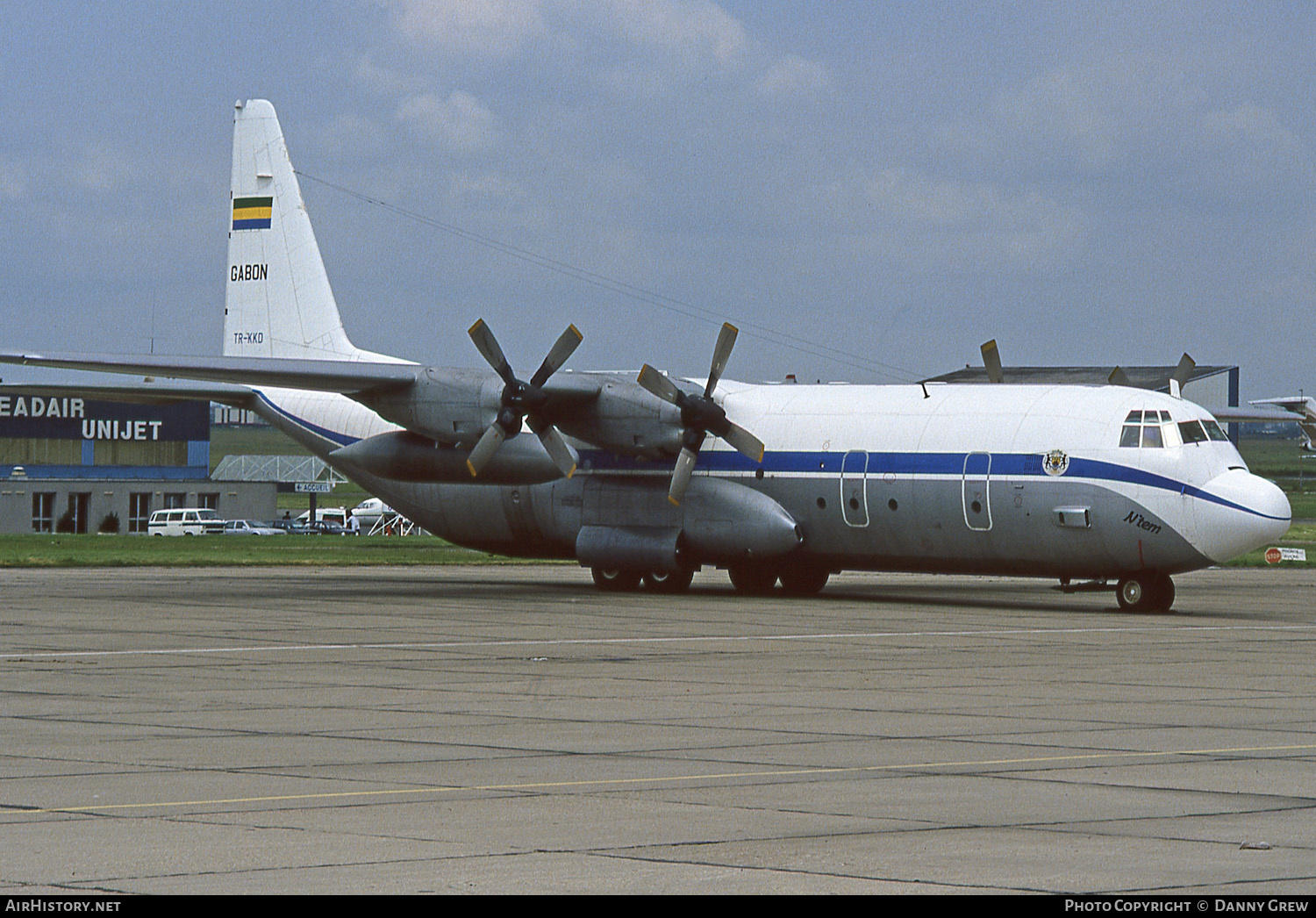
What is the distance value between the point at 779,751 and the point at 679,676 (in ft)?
18.6

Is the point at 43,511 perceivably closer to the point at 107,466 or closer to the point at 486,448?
the point at 107,466

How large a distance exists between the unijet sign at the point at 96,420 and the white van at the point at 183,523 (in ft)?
35.4

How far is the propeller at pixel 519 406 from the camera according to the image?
3203 centimetres

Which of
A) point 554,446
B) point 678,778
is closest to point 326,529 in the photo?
point 554,446

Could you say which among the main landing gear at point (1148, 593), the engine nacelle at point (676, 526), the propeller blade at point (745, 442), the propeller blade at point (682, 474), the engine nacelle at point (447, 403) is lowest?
the main landing gear at point (1148, 593)

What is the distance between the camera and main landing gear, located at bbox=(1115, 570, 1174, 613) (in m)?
29.5

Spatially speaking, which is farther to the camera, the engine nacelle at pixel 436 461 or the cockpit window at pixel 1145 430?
the engine nacelle at pixel 436 461

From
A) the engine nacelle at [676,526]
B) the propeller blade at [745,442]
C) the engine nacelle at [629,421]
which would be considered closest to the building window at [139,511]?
the engine nacelle at [676,526]

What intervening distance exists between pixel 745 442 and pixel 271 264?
14.1 m

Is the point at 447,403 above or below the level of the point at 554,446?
above

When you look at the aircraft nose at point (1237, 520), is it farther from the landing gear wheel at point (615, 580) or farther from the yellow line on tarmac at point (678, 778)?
the yellow line on tarmac at point (678, 778)

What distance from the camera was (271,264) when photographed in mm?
40594

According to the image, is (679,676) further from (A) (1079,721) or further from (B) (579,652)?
(A) (1079,721)

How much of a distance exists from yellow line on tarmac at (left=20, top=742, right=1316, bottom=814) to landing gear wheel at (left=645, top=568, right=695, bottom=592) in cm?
2102
